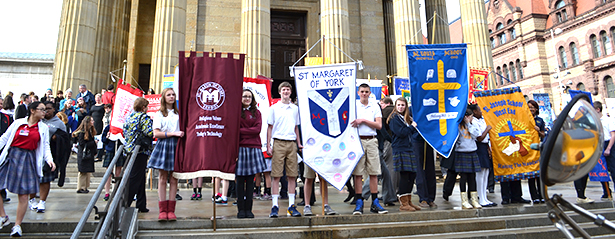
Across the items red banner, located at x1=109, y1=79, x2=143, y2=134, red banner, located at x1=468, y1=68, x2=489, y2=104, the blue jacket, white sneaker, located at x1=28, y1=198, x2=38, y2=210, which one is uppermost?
red banner, located at x1=468, y1=68, x2=489, y2=104

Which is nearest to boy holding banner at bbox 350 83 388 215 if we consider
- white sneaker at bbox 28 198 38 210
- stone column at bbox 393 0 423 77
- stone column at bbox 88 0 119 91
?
white sneaker at bbox 28 198 38 210

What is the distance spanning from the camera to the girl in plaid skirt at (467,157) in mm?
6852

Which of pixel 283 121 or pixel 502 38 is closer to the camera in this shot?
pixel 283 121

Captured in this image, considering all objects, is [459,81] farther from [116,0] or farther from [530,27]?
[530,27]

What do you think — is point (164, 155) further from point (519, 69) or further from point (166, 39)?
point (519, 69)

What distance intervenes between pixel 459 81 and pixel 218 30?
53.0 ft

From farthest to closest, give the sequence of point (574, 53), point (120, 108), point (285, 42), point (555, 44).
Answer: point (555, 44), point (574, 53), point (285, 42), point (120, 108)

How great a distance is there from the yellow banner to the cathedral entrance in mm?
15364

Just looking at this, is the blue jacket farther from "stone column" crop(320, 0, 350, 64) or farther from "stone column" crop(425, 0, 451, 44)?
"stone column" crop(425, 0, 451, 44)

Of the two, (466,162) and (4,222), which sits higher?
(466,162)

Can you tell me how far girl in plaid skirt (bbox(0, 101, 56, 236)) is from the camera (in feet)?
18.2

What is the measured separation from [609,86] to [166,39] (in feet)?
159

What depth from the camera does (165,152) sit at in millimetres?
5621

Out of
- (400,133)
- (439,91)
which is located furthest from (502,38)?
(400,133)
